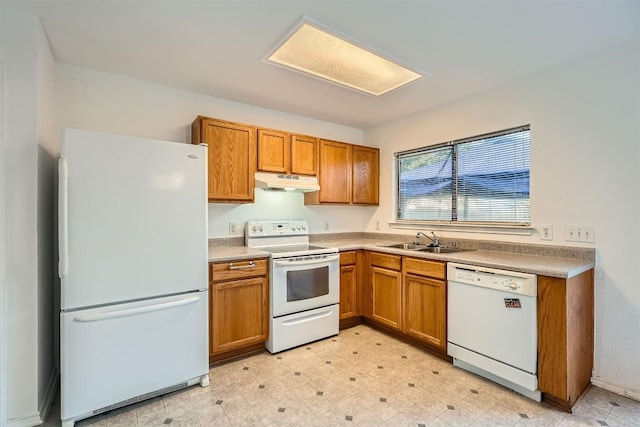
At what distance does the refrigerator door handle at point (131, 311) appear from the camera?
1.80m

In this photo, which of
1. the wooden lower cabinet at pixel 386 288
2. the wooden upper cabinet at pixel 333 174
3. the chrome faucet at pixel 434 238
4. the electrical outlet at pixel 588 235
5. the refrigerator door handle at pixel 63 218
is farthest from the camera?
the wooden upper cabinet at pixel 333 174

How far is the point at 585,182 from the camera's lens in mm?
2289

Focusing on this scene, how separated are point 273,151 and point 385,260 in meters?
1.63

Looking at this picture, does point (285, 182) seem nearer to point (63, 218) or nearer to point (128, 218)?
point (128, 218)

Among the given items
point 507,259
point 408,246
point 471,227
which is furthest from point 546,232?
point 408,246

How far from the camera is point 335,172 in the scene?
11.8ft

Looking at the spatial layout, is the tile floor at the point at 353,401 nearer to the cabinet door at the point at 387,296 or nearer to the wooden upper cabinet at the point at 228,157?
the cabinet door at the point at 387,296

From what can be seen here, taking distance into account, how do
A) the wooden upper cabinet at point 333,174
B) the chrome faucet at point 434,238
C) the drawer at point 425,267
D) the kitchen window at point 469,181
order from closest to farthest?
the drawer at point 425,267
the kitchen window at point 469,181
the chrome faucet at point 434,238
the wooden upper cabinet at point 333,174

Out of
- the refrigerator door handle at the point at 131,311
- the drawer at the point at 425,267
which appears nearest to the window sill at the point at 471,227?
the drawer at the point at 425,267

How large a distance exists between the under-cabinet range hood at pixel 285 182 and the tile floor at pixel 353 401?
1.62m

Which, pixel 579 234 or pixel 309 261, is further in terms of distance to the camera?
pixel 309 261

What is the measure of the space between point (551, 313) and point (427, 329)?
1.00 meters

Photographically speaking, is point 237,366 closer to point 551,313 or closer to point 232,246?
point 232,246

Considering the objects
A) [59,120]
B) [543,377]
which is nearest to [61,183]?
[59,120]
